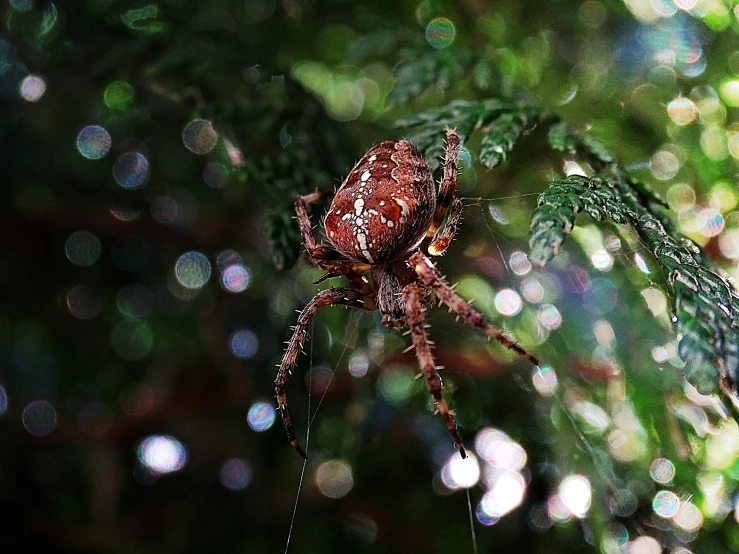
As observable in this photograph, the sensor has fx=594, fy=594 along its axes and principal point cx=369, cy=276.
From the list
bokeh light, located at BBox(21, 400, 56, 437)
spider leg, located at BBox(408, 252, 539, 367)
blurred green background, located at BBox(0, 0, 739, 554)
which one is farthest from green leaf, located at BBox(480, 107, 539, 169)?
bokeh light, located at BBox(21, 400, 56, 437)

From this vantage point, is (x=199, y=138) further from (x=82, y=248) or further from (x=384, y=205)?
(x=384, y=205)

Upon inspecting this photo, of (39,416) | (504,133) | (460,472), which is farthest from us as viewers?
(39,416)

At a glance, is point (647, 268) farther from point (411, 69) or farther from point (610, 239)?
point (411, 69)

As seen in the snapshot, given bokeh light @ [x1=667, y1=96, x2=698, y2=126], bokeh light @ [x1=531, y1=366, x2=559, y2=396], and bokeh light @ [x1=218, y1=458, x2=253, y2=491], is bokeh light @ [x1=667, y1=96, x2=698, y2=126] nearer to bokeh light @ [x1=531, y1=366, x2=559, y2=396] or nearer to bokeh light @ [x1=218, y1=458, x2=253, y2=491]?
bokeh light @ [x1=531, y1=366, x2=559, y2=396]

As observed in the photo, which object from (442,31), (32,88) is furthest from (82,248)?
(442,31)

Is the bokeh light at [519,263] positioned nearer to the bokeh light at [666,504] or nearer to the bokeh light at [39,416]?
the bokeh light at [666,504]

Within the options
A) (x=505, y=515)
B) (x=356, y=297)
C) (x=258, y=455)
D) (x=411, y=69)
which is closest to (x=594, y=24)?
(x=411, y=69)

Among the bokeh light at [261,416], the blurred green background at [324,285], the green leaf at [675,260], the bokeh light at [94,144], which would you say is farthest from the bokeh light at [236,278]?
the green leaf at [675,260]
